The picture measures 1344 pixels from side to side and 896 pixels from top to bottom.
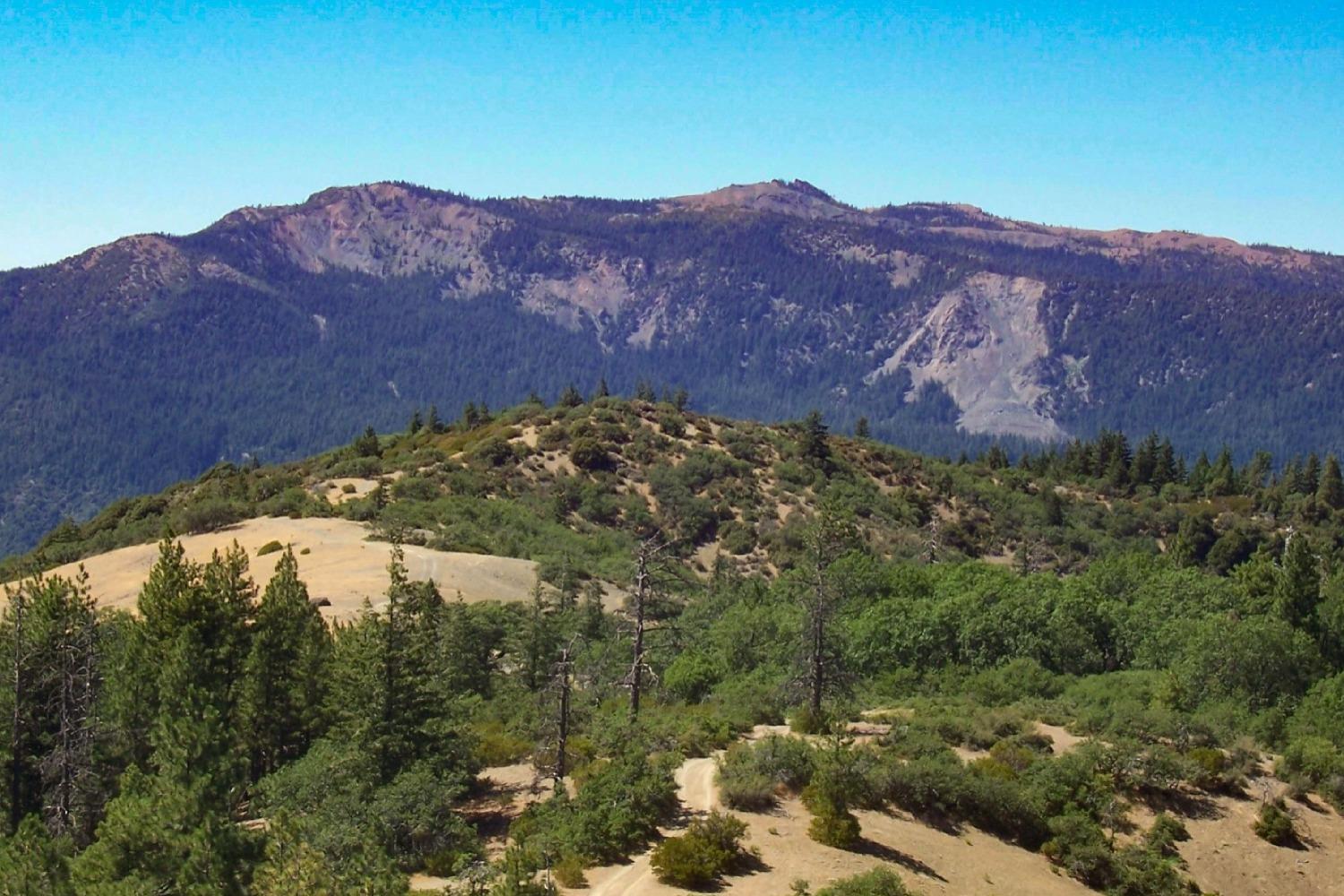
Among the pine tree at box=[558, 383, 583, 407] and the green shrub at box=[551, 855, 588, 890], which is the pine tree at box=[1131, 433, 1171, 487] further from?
the green shrub at box=[551, 855, 588, 890]

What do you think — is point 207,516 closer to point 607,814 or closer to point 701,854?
point 607,814

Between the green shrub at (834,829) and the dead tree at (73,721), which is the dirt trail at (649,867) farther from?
the dead tree at (73,721)

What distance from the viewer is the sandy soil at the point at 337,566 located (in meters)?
61.8

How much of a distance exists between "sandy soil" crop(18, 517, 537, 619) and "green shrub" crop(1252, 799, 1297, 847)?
36001mm

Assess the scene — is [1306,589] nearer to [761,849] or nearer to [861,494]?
[761,849]

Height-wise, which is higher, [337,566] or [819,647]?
[819,647]

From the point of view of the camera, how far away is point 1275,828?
33.7 meters

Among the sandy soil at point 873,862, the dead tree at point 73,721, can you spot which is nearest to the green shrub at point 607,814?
the sandy soil at point 873,862

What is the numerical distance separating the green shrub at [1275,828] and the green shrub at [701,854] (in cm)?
1465

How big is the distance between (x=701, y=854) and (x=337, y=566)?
139ft

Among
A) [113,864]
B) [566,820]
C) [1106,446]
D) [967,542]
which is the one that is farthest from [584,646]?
[1106,446]

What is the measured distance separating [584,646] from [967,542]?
54729mm

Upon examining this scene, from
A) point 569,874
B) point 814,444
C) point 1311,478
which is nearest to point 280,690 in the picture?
point 569,874

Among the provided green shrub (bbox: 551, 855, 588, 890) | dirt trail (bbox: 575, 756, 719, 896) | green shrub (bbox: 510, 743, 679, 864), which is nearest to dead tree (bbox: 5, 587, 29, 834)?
green shrub (bbox: 510, 743, 679, 864)
